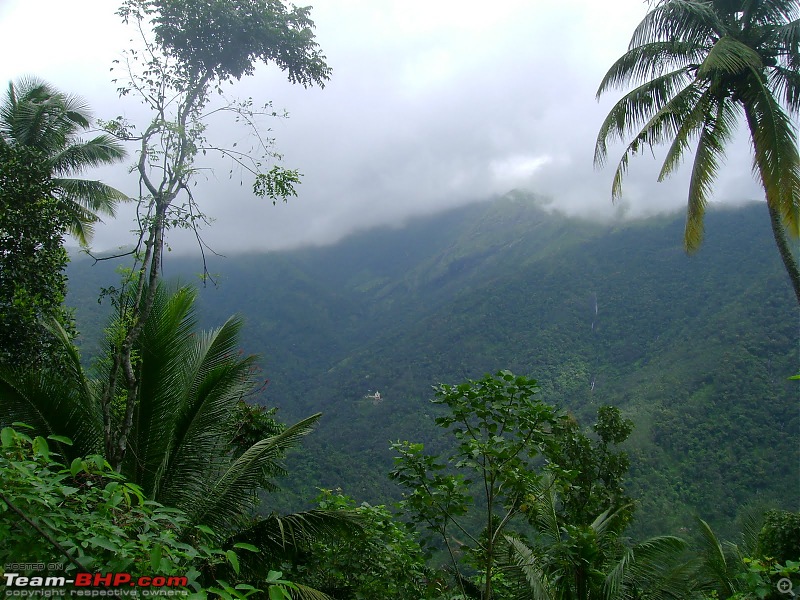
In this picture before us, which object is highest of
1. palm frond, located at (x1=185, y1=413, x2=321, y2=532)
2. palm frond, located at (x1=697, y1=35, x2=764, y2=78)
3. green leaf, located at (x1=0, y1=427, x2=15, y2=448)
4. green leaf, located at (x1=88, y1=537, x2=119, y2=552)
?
palm frond, located at (x1=697, y1=35, x2=764, y2=78)

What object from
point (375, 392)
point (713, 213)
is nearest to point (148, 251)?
point (375, 392)

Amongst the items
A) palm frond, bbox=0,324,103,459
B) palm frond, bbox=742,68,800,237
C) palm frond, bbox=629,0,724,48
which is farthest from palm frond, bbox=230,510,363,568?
palm frond, bbox=629,0,724,48

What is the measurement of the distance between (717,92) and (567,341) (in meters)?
43.7

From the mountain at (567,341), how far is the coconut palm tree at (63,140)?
2572 mm

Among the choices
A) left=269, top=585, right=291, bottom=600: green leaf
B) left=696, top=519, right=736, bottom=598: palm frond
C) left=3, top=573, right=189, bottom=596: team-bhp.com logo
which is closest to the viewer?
left=269, top=585, right=291, bottom=600: green leaf

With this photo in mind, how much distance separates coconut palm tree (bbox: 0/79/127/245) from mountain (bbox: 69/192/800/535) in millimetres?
2572

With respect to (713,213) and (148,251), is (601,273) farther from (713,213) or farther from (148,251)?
(148,251)

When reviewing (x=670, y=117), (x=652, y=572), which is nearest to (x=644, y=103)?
(x=670, y=117)

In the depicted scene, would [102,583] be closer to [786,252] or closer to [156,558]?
[156,558]

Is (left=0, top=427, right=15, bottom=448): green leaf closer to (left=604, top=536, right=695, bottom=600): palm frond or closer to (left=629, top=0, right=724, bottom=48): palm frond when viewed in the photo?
(left=604, top=536, right=695, bottom=600): palm frond

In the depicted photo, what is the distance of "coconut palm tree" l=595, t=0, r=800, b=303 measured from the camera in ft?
22.1

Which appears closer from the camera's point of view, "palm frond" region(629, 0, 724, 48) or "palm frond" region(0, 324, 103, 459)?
"palm frond" region(0, 324, 103, 459)

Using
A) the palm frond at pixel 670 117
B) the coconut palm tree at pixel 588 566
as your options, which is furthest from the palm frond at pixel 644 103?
the coconut palm tree at pixel 588 566

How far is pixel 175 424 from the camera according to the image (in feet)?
15.8
